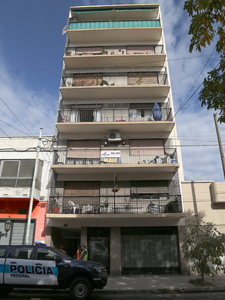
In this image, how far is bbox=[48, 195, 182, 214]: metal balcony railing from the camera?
13633mm

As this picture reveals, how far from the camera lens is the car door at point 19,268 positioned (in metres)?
7.14

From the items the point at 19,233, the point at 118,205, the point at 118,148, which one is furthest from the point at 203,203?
the point at 19,233

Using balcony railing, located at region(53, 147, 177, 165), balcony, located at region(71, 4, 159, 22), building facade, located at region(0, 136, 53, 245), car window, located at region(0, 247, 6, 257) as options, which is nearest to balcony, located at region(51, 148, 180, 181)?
balcony railing, located at region(53, 147, 177, 165)

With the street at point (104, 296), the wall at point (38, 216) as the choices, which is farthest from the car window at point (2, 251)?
the wall at point (38, 216)

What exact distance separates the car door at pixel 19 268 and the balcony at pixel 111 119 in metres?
9.57

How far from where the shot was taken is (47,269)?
287 inches

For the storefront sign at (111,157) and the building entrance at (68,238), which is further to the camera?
the storefront sign at (111,157)

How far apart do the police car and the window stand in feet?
23.7

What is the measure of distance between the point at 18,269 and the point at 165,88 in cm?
1408

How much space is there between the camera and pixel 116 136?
52.7 feet

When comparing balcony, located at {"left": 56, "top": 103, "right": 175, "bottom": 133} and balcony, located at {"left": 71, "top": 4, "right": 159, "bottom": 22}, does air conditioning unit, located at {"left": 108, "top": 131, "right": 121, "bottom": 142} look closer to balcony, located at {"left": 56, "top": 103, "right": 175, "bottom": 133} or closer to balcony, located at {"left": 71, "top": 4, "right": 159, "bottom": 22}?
balcony, located at {"left": 56, "top": 103, "right": 175, "bottom": 133}

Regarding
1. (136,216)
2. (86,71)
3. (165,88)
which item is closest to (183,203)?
(136,216)

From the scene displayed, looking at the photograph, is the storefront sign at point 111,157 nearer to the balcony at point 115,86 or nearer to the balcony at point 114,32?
the balcony at point 115,86

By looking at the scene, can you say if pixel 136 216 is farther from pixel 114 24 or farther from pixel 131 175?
pixel 114 24
